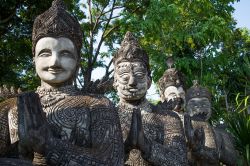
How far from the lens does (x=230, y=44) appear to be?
16.7 meters

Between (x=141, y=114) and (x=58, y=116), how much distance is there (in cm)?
150

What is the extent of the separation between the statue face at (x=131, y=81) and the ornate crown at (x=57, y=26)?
3.54 ft

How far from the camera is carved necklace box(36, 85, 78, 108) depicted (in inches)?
153

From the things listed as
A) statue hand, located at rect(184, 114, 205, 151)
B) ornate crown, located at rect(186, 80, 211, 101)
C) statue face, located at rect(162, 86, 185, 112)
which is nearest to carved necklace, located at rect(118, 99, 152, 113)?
statue hand, located at rect(184, 114, 205, 151)

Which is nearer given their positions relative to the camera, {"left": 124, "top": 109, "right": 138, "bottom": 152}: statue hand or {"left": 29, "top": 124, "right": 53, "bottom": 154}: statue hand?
{"left": 29, "top": 124, "right": 53, "bottom": 154}: statue hand

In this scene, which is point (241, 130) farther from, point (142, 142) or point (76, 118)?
point (76, 118)

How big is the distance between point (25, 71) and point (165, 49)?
12.2ft

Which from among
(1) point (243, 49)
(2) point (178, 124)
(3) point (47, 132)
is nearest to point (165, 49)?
(1) point (243, 49)

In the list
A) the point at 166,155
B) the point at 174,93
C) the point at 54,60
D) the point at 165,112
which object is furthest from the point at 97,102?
the point at 174,93

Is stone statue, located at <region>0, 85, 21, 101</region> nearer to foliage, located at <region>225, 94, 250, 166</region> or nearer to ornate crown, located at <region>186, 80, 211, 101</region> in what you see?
ornate crown, located at <region>186, 80, 211, 101</region>

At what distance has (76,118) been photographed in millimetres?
3754

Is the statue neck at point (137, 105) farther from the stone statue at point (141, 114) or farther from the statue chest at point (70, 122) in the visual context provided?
the statue chest at point (70, 122)

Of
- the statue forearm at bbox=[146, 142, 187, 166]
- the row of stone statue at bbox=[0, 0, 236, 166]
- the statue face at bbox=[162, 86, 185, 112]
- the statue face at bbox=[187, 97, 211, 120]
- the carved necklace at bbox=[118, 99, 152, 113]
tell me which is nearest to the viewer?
the row of stone statue at bbox=[0, 0, 236, 166]

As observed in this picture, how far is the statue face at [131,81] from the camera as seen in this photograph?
513 centimetres
